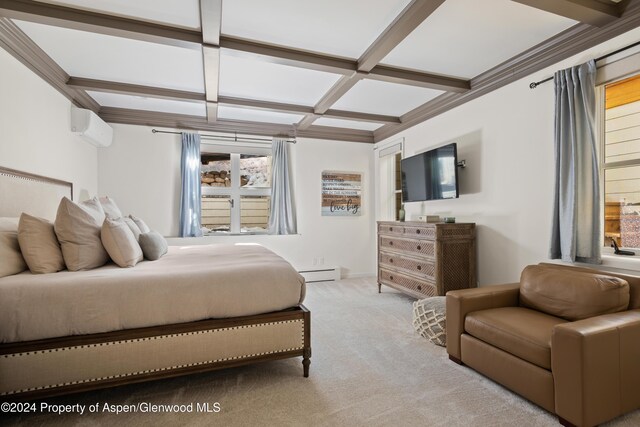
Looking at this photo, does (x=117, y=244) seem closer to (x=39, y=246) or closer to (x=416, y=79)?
(x=39, y=246)

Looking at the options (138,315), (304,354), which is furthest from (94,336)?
(304,354)

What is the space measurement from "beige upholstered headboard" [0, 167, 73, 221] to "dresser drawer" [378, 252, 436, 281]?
380cm

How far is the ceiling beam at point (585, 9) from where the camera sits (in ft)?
6.68

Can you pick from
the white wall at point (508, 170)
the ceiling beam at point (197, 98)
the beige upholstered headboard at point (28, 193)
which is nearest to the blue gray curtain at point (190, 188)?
the ceiling beam at point (197, 98)

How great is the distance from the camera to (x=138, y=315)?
1.85 meters

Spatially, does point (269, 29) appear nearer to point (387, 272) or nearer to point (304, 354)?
point (304, 354)

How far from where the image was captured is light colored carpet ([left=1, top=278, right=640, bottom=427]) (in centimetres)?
173

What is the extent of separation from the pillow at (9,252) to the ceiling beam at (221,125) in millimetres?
2777

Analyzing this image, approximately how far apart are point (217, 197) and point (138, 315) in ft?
11.4

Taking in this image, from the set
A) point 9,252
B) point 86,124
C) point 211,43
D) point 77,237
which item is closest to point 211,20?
point 211,43

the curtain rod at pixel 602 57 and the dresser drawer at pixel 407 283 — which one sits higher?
the curtain rod at pixel 602 57

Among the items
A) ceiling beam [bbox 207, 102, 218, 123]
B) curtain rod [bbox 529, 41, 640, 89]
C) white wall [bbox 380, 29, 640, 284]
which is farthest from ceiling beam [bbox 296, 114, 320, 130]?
curtain rod [bbox 529, 41, 640, 89]

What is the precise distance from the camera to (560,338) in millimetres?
1646

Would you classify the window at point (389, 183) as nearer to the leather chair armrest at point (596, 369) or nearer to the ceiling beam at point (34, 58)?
the leather chair armrest at point (596, 369)
